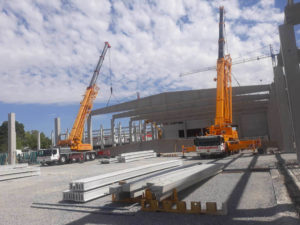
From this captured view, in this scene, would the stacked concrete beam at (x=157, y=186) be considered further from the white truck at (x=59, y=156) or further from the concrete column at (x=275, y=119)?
the white truck at (x=59, y=156)

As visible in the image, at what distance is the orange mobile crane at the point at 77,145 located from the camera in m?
26.6

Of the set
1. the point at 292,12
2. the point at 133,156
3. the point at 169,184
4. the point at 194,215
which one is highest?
the point at 292,12

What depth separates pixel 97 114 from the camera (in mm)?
40969

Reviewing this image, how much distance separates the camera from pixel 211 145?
20172 millimetres

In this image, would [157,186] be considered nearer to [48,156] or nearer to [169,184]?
[169,184]

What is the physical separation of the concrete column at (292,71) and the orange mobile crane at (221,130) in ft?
45.2

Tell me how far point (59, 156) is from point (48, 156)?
45.7 inches

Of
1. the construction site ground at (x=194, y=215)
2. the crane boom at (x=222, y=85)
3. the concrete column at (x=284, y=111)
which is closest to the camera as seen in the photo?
the construction site ground at (x=194, y=215)

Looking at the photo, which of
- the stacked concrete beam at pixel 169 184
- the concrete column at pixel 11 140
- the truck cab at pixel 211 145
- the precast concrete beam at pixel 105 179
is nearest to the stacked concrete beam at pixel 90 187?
the precast concrete beam at pixel 105 179

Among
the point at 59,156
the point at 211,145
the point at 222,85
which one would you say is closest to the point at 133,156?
the point at 59,156

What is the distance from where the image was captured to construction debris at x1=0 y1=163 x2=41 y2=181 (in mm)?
14614

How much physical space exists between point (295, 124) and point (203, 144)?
47.7 ft

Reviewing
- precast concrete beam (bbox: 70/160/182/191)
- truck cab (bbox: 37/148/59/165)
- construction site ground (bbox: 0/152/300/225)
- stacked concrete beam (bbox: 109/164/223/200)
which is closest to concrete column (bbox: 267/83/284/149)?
precast concrete beam (bbox: 70/160/182/191)

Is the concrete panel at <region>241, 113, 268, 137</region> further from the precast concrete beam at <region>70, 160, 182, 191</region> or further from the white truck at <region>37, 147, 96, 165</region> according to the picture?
the precast concrete beam at <region>70, 160, 182, 191</region>
